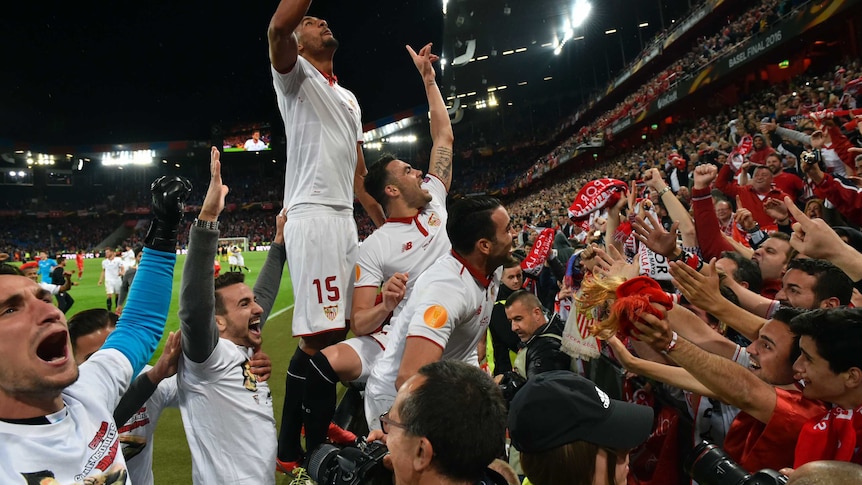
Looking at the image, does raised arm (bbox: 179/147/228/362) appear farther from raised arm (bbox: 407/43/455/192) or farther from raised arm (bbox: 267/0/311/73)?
raised arm (bbox: 407/43/455/192)

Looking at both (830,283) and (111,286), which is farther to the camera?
(111,286)

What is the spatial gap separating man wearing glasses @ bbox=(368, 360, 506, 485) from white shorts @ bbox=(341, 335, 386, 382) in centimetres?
159

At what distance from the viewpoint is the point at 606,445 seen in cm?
164

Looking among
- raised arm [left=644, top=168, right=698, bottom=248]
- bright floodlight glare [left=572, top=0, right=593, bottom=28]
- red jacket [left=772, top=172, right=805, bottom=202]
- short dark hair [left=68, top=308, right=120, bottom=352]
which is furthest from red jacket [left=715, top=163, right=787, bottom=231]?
bright floodlight glare [left=572, top=0, right=593, bottom=28]

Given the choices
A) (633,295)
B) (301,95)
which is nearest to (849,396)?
(633,295)

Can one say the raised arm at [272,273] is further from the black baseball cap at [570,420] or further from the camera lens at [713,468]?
the camera lens at [713,468]

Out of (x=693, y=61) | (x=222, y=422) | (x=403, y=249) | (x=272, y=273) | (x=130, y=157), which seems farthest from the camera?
(x=130, y=157)

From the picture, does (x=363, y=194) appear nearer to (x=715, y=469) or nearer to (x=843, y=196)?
(x=715, y=469)

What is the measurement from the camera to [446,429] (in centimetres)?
159

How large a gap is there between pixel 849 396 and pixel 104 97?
64025 millimetres

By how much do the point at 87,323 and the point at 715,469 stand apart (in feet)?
10.3

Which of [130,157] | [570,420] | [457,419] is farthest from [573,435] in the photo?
[130,157]

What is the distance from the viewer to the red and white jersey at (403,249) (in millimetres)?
3578

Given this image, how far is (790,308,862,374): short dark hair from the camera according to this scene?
→ 2.12 metres
